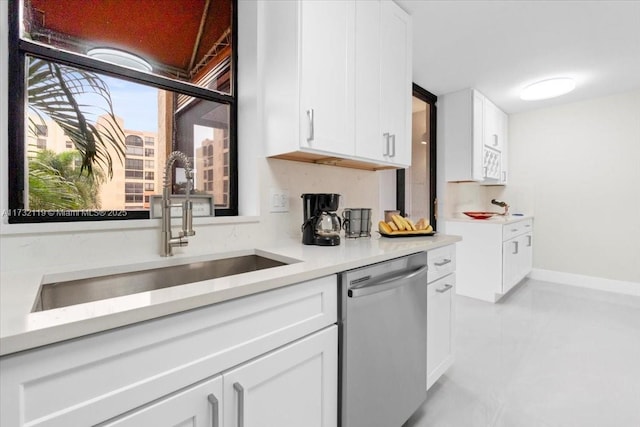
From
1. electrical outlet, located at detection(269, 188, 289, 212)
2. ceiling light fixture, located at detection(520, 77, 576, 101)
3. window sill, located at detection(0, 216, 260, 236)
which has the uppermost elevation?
ceiling light fixture, located at detection(520, 77, 576, 101)

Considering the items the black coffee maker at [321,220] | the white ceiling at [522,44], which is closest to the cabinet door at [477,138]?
the white ceiling at [522,44]

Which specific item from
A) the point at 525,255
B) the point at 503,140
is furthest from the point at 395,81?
the point at 525,255

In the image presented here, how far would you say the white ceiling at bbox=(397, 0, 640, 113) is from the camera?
1.99m

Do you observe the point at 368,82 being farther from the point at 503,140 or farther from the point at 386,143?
the point at 503,140

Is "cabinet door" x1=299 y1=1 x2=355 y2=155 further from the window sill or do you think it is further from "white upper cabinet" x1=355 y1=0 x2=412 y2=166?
the window sill

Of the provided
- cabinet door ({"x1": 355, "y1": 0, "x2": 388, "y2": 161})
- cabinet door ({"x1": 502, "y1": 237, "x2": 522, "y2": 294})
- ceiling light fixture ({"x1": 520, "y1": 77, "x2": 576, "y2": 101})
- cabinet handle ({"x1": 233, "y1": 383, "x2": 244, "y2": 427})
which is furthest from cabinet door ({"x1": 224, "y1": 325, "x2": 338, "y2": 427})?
ceiling light fixture ({"x1": 520, "y1": 77, "x2": 576, "y2": 101})

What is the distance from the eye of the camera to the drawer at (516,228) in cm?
314

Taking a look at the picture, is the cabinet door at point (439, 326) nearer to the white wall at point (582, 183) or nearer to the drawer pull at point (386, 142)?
the drawer pull at point (386, 142)

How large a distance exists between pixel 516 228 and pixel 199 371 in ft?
12.3

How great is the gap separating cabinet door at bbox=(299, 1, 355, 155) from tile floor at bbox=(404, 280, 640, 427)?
148cm

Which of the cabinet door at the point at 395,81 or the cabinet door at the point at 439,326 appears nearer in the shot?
the cabinet door at the point at 439,326

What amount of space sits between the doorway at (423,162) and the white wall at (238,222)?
1387 millimetres

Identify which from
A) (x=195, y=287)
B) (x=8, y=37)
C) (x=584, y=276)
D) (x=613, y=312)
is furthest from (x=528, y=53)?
(x=8, y=37)

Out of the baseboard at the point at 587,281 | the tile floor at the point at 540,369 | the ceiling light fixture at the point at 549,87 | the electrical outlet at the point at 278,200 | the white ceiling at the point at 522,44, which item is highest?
the white ceiling at the point at 522,44
